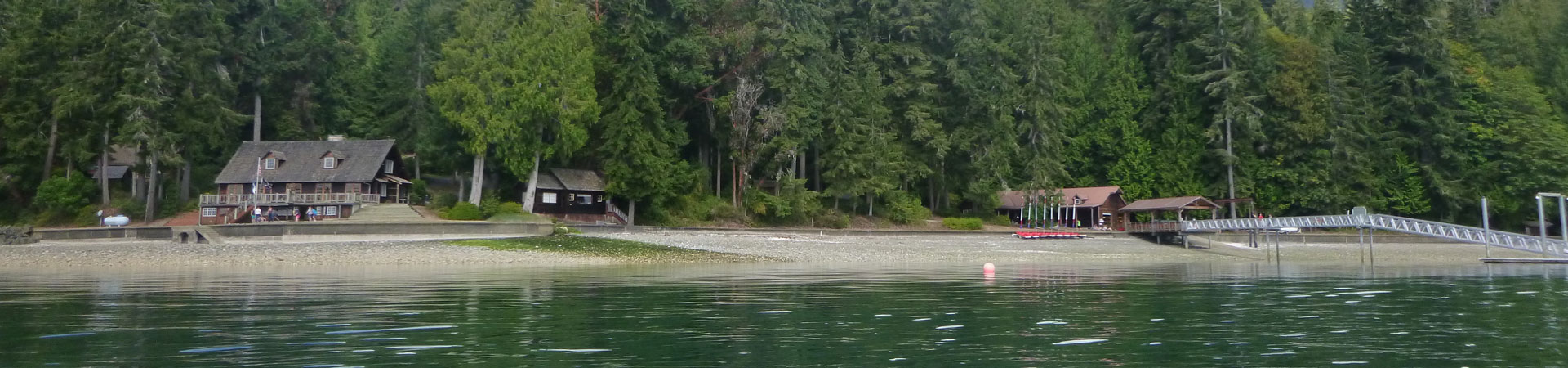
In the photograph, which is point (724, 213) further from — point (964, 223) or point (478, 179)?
point (964, 223)

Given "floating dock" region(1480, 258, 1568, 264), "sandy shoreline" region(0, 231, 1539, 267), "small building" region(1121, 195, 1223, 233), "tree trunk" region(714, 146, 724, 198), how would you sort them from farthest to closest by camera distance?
"tree trunk" region(714, 146, 724, 198) < "small building" region(1121, 195, 1223, 233) < "floating dock" region(1480, 258, 1568, 264) < "sandy shoreline" region(0, 231, 1539, 267)

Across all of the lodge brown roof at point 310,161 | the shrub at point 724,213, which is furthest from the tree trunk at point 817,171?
the lodge brown roof at point 310,161

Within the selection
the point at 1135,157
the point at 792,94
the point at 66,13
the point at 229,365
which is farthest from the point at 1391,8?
the point at 229,365

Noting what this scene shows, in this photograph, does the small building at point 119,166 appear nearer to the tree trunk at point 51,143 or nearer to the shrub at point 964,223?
the tree trunk at point 51,143

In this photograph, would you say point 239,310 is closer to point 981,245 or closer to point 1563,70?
point 981,245

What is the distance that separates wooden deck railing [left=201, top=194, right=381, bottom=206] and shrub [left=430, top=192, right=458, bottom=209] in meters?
3.51

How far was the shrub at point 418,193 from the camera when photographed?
69.8 metres

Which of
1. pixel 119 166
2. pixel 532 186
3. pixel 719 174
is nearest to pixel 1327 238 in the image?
pixel 719 174

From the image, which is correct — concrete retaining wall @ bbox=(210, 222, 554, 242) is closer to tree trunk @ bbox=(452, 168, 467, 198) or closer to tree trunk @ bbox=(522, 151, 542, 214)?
tree trunk @ bbox=(522, 151, 542, 214)

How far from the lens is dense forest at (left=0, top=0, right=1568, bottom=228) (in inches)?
2539

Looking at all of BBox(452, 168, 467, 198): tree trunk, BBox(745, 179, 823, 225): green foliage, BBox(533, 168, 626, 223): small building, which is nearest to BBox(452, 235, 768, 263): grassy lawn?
BBox(533, 168, 626, 223): small building

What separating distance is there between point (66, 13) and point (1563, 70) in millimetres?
85113

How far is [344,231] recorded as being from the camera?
50.8 meters

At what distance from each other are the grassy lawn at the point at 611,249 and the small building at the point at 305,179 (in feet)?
58.4
